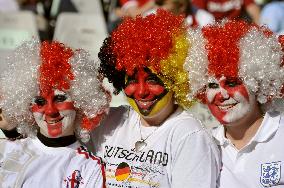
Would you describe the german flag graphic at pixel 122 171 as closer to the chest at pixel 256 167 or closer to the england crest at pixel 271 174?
the chest at pixel 256 167

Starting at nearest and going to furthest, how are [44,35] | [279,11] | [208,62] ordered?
[208,62] → [279,11] → [44,35]

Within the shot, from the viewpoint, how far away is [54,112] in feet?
11.5

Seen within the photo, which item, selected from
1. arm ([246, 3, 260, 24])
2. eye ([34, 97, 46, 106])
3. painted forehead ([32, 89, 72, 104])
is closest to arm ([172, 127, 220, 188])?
painted forehead ([32, 89, 72, 104])

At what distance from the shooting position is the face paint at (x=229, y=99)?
334cm

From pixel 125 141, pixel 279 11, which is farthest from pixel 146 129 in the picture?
pixel 279 11

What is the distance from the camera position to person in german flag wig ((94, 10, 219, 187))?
10.9ft

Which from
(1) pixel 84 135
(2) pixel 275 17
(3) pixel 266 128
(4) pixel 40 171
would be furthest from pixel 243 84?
(2) pixel 275 17

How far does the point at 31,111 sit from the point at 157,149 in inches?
29.6

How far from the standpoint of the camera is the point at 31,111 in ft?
11.9

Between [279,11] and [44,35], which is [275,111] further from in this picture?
[44,35]

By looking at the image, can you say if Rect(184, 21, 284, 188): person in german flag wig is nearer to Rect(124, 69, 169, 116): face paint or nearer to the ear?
Rect(124, 69, 169, 116): face paint

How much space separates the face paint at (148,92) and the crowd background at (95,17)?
2.42m

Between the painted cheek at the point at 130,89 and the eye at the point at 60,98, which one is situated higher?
the painted cheek at the point at 130,89

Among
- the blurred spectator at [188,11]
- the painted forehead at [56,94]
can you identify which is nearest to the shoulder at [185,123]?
the painted forehead at [56,94]
